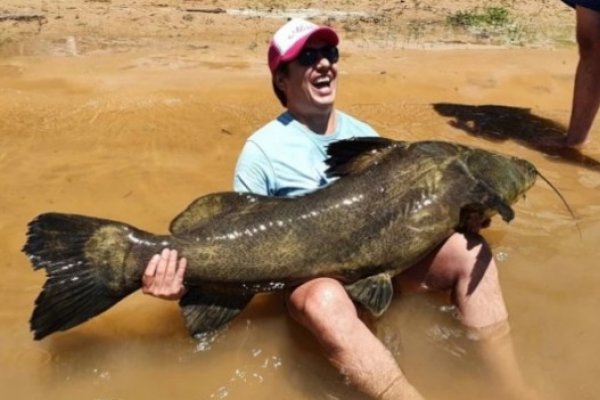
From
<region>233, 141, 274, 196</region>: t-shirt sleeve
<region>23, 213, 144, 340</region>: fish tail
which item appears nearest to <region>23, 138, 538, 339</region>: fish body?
<region>23, 213, 144, 340</region>: fish tail

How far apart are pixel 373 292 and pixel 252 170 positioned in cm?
79

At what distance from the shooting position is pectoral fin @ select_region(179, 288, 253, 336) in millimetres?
3174

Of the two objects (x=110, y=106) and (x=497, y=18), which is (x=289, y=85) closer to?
(x=110, y=106)

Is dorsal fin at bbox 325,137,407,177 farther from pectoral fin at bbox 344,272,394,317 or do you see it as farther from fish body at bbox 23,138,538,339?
pectoral fin at bbox 344,272,394,317

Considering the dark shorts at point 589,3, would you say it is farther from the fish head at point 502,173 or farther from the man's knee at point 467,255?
the man's knee at point 467,255

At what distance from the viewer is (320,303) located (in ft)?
9.86

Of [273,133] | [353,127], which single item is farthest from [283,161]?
[353,127]

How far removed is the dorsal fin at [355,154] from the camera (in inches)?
130

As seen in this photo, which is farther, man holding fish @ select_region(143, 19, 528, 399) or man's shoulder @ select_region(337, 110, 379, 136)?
man's shoulder @ select_region(337, 110, 379, 136)

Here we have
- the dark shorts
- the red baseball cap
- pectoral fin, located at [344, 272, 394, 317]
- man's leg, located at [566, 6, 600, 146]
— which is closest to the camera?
pectoral fin, located at [344, 272, 394, 317]

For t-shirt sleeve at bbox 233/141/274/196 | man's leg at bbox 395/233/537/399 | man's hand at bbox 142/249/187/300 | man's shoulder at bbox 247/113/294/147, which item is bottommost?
man's leg at bbox 395/233/537/399

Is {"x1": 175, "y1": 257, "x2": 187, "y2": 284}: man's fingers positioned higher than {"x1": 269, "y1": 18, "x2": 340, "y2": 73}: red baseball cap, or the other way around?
{"x1": 269, "y1": 18, "x2": 340, "y2": 73}: red baseball cap

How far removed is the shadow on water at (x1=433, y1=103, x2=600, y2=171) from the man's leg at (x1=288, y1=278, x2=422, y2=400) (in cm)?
319

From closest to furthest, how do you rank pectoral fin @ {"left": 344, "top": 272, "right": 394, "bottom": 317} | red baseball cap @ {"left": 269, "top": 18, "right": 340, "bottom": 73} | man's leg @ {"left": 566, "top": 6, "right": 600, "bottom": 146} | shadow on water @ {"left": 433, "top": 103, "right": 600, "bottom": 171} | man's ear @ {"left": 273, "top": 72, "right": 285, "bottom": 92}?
pectoral fin @ {"left": 344, "top": 272, "right": 394, "bottom": 317} < red baseball cap @ {"left": 269, "top": 18, "right": 340, "bottom": 73} < man's ear @ {"left": 273, "top": 72, "right": 285, "bottom": 92} < man's leg @ {"left": 566, "top": 6, "right": 600, "bottom": 146} < shadow on water @ {"left": 433, "top": 103, "right": 600, "bottom": 171}
